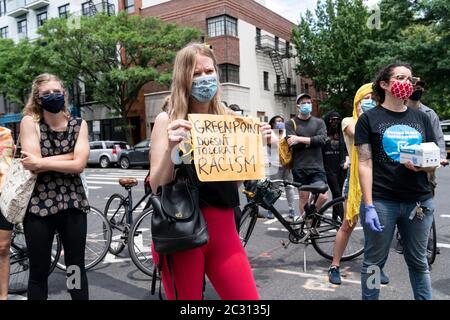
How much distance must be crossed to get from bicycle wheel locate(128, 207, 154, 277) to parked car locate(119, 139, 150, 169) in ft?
53.1

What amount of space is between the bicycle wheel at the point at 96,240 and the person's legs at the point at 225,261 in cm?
307

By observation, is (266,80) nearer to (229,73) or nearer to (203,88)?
(229,73)

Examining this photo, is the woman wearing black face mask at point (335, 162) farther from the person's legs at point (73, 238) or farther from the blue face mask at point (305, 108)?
the person's legs at point (73, 238)

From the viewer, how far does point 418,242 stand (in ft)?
9.55

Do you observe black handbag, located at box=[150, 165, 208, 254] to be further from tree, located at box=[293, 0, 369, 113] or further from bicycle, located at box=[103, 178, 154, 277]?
tree, located at box=[293, 0, 369, 113]

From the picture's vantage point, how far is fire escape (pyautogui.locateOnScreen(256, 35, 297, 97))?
3056 cm

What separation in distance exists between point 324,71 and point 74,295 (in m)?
28.7

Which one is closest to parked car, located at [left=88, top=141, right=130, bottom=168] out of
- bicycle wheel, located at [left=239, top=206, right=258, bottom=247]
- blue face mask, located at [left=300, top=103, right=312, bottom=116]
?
blue face mask, located at [left=300, top=103, right=312, bottom=116]

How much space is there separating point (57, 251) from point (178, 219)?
115 inches

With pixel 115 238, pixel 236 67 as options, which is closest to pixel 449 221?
pixel 115 238

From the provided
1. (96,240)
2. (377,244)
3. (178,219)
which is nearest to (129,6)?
(96,240)

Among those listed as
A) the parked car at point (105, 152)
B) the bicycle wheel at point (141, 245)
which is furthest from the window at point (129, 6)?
the bicycle wheel at point (141, 245)

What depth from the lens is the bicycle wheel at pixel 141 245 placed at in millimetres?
4512
